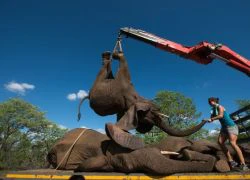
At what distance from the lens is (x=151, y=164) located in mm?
4902

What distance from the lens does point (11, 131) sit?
34.7 meters

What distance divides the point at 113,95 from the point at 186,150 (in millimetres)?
2007

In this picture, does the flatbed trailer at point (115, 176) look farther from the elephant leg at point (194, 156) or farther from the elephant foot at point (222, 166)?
the elephant leg at point (194, 156)

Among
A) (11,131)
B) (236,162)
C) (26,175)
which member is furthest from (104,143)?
(11,131)

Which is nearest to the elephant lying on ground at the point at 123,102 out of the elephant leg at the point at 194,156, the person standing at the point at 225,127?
the person standing at the point at 225,127

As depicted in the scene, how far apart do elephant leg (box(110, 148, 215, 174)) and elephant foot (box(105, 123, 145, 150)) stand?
0.19m

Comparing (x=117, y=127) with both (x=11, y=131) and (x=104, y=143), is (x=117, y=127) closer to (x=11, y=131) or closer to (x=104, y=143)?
(x=104, y=143)

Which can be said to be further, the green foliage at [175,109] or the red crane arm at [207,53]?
the green foliage at [175,109]

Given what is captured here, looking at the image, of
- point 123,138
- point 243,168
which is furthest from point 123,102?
point 243,168

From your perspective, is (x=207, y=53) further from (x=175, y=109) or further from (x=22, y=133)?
(x=22, y=133)

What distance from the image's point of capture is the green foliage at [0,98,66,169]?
34.3 meters

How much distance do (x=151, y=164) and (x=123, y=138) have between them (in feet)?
2.59

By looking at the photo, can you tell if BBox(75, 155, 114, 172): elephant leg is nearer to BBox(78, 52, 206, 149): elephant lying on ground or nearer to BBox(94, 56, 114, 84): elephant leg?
BBox(78, 52, 206, 149): elephant lying on ground

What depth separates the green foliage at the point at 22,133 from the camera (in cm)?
3428
